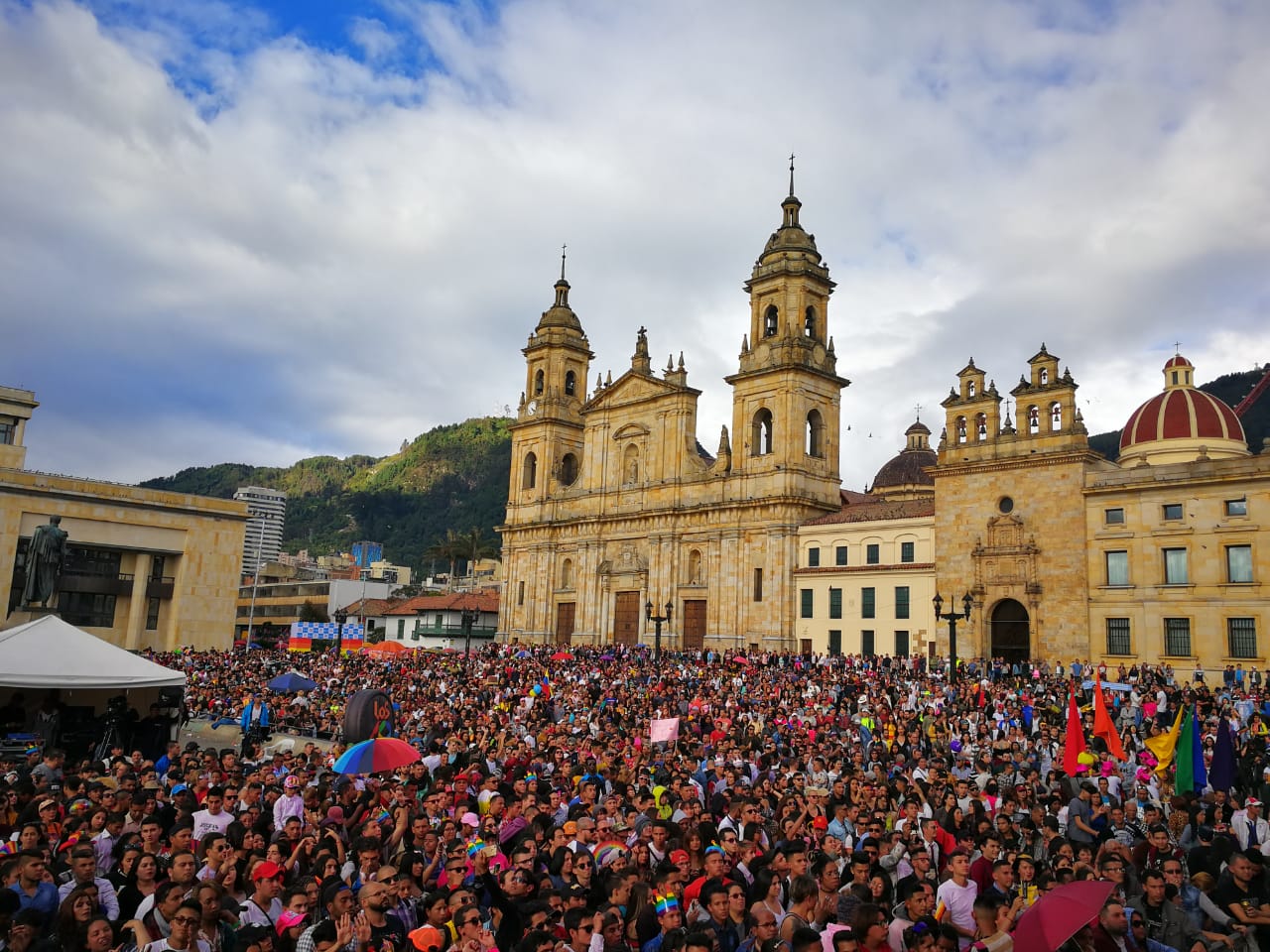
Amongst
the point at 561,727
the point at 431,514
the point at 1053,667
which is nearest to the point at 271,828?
the point at 561,727

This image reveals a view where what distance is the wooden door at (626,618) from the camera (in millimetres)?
52594

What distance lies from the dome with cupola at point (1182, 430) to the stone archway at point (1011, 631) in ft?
28.8

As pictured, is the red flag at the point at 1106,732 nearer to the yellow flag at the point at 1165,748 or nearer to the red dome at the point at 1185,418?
the yellow flag at the point at 1165,748

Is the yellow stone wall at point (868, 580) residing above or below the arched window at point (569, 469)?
below

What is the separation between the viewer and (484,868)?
7953mm

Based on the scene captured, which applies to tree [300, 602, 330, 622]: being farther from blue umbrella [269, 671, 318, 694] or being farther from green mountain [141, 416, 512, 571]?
blue umbrella [269, 671, 318, 694]

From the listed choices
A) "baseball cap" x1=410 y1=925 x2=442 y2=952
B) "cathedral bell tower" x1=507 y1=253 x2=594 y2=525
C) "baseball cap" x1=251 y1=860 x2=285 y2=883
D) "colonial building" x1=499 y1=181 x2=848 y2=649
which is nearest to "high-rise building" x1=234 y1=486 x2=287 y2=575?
"cathedral bell tower" x1=507 y1=253 x2=594 y2=525

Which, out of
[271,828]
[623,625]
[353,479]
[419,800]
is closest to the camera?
[271,828]

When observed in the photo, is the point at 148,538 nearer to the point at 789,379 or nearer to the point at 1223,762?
the point at 789,379

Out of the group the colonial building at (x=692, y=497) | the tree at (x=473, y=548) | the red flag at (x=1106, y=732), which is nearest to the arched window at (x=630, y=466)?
the colonial building at (x=692, y=497)

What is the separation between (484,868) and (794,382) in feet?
139

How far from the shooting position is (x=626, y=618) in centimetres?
5322

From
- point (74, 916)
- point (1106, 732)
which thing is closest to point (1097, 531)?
point (1106, 732)

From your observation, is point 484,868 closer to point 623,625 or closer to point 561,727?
point 561,727
